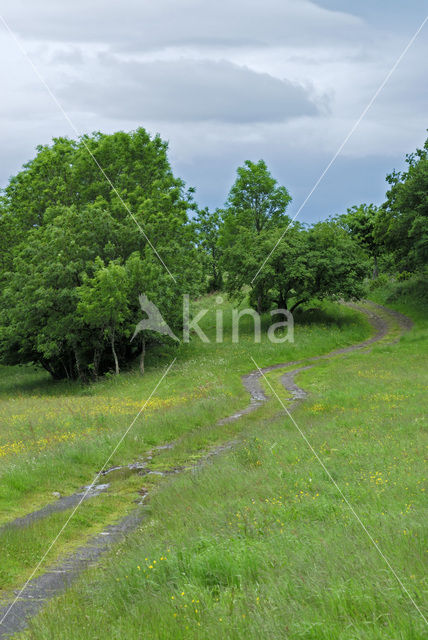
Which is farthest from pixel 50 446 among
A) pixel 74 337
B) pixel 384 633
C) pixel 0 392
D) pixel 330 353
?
pixel 330 353

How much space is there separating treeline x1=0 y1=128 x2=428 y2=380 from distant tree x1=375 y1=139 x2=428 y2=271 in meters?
0.14

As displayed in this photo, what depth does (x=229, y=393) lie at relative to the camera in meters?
27.1

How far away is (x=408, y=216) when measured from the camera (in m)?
49.7

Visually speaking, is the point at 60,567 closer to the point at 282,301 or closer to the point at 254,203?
the point at 282,301

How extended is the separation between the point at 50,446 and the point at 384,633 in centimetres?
1449

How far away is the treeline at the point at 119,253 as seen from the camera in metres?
34.8

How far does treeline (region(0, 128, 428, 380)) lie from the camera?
34.8 m

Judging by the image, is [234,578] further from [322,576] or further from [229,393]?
[229,393]

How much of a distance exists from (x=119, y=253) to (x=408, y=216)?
2860 cm

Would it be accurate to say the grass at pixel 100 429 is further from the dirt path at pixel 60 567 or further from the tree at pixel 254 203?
the tree at pixel 254 203

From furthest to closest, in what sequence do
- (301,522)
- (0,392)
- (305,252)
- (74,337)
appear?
(305,252) < (0,392) < (74,337) < (301,522)

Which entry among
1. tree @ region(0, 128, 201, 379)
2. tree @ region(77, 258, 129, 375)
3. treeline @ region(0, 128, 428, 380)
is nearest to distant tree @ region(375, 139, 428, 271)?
treeline @ region(0, 128, 428, 380)

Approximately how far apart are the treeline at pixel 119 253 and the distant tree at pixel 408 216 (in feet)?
0.44

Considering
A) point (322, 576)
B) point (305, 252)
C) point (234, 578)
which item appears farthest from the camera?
point (305, 252)
